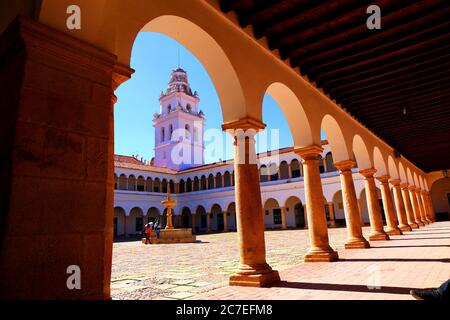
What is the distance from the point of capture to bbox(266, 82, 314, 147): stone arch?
748cm

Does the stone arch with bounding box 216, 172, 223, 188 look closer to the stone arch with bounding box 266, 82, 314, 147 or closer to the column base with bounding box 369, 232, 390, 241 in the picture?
the column base with bounding box 369, 232, 390, 241

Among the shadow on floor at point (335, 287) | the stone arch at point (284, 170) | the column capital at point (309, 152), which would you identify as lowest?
the shadow on floor at point (335, 287)

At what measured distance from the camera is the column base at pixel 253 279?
4934 millimetres

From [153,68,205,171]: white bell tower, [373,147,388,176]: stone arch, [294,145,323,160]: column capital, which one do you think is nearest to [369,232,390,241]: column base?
[373,147,388,176]: stone arch

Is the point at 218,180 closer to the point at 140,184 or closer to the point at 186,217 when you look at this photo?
the point at 186,217

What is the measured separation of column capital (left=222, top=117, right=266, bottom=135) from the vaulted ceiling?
1.76m

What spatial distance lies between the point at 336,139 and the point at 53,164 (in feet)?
30.3

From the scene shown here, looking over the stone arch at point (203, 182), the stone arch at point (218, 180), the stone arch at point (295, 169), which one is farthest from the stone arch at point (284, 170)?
the stone arch at point (203, 182)

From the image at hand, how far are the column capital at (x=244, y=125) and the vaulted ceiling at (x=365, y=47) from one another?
176cm

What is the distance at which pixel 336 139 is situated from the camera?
10297mm

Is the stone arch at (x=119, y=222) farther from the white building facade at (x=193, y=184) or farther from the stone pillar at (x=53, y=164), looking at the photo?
the stone pillar at (x=53, y=164)

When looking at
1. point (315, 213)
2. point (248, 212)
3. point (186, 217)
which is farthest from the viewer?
point (186, 217)

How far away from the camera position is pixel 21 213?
229cm

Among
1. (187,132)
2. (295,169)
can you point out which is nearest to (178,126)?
(187,132)
